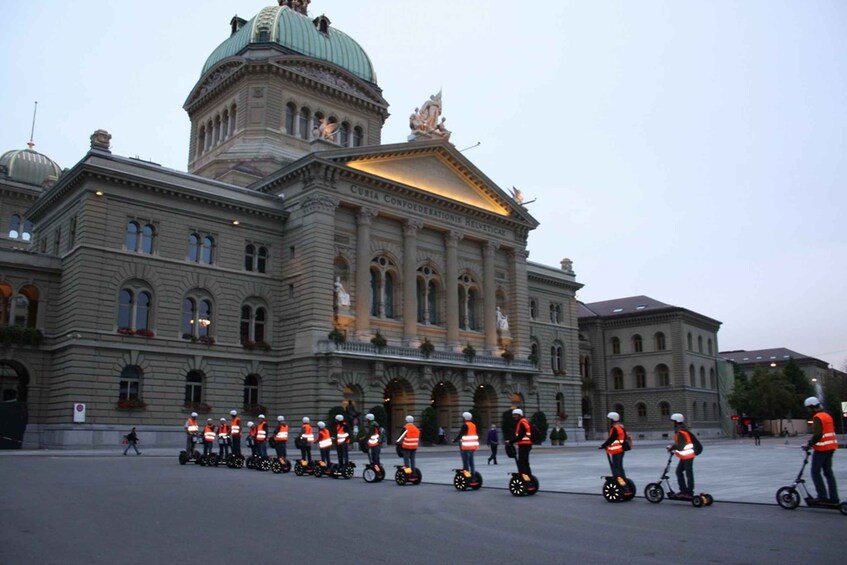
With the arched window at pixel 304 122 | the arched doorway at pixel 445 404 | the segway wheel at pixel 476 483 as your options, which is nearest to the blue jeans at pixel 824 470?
the segway wheel at pixel 476 483

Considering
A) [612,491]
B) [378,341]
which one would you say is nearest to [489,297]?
[378,341]

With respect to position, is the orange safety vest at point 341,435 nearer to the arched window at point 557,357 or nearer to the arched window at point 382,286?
the arched window at point 382,286

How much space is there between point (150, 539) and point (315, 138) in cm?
4211

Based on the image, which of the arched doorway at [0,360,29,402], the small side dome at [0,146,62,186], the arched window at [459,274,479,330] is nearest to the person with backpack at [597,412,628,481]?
the arched doorway at [0,360,29,402]

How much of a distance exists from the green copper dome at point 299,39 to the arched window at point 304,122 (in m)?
5.48

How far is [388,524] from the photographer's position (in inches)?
541

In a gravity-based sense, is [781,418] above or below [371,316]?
below

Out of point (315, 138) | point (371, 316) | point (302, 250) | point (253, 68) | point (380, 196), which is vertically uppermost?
point (253, 68)

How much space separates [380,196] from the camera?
2103 inches

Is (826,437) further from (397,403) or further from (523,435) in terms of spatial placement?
(397,403)

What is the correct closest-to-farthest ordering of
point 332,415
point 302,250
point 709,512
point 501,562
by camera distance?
point 501,562, point 709,512, point 332,415, point 302,250

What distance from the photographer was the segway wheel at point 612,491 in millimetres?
16484

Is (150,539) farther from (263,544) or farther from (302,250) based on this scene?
(302,250)

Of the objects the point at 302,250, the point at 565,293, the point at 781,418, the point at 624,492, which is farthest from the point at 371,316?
the point at 781,418
